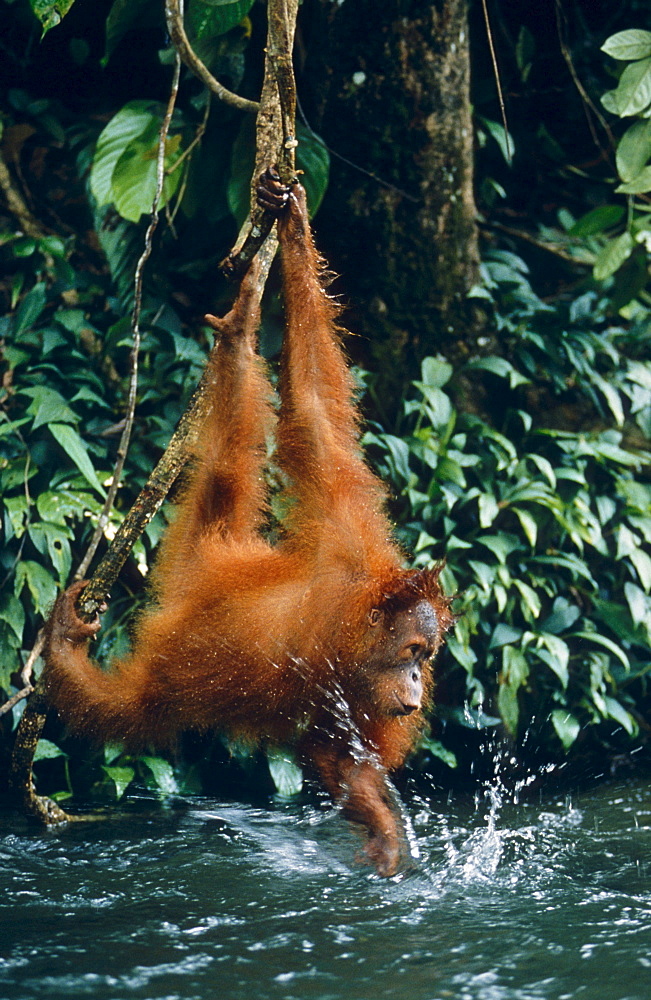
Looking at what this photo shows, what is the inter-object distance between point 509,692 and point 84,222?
308cm

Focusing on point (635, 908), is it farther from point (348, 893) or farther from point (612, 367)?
point (612, 367)

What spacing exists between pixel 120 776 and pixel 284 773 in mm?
566

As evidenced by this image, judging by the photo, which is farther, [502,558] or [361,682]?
[502,558]

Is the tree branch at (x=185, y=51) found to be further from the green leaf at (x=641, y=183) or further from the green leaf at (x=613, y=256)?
the green leaf at (x=613, y=256)

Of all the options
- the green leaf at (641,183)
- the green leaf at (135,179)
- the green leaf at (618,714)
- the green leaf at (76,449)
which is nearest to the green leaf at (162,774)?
the green leaf at (76,449)

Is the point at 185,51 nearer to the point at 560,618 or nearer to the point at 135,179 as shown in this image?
the point at 135,179

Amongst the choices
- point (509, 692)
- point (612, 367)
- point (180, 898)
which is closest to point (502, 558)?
point (509, 692)

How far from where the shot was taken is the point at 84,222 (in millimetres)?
5164

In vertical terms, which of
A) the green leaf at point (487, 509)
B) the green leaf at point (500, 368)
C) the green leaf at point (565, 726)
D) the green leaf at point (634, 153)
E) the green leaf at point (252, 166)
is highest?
the green leaf at point (252, 166)

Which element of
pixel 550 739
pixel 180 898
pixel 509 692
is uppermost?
pixel 180 898

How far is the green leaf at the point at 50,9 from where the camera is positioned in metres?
2.73

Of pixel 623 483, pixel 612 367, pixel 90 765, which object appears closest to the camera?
pixel 90 765

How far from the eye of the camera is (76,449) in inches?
151

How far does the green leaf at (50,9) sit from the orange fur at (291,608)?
88 cm
